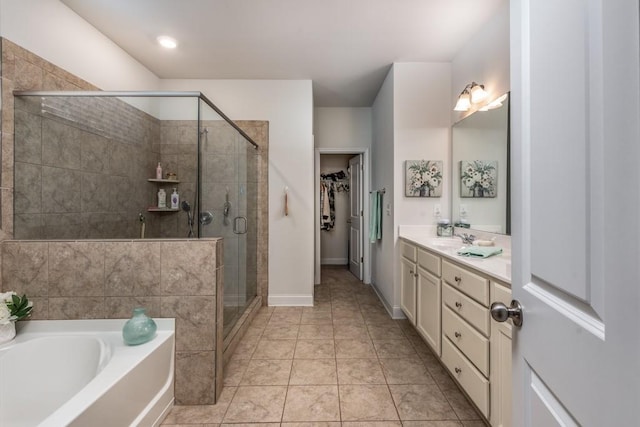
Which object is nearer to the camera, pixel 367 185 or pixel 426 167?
pixel 426 167

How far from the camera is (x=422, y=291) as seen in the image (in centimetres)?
224

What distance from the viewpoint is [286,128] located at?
10.9 ft

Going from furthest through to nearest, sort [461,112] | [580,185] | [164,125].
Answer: [461,112] → [164,125] → [580,185]

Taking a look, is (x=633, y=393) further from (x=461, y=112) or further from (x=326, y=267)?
(x=326, y=267)

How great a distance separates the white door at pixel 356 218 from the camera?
4.46 m

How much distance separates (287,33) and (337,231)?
382 cm

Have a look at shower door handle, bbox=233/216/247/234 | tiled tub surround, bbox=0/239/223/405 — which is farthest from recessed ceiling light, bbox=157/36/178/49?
tiled tub surround, bbox=0/239/223/405

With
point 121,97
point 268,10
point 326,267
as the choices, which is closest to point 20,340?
point 121,97

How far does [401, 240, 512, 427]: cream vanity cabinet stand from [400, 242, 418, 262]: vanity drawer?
0.37 ft

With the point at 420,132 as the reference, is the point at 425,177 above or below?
below

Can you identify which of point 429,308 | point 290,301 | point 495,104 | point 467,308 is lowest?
point 290,301

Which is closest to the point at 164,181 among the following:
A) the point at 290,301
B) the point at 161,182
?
the point at 161,182

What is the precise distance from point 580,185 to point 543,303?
263 millimetres

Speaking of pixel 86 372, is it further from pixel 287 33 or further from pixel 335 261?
pixel 335 261
